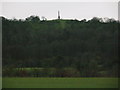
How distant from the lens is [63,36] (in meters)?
6.19

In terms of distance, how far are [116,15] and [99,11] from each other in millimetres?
319

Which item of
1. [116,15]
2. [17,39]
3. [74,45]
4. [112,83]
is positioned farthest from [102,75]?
[17,39]

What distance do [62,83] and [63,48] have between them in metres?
0.64

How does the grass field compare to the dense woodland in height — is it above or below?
below

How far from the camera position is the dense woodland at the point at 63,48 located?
6.16m

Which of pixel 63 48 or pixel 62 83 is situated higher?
pixel 63 48

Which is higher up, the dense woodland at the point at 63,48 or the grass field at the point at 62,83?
the dense woodland at the point at 63,48

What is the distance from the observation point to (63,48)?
20.3 feet

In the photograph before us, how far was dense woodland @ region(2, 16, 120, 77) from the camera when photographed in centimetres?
616

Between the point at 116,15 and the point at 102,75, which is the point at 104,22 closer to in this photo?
the point at 116,15

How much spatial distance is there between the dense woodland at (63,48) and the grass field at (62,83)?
11 centimetres

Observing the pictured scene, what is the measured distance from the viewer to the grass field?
6.06 meters

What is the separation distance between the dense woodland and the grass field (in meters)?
0.11

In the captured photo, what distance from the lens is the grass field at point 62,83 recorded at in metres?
6.06
